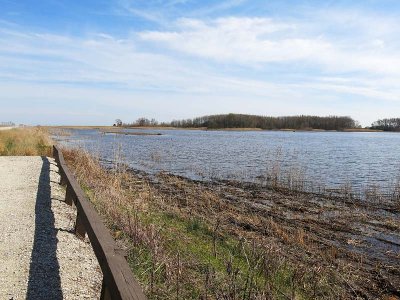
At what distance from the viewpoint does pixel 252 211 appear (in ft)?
39.3

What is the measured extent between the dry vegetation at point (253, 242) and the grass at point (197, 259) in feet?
0.06

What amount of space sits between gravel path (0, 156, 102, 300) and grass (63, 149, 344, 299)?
691 mm

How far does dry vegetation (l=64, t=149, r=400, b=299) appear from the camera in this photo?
522 centimetres

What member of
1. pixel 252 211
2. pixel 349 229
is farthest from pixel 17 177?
pixel 349 229

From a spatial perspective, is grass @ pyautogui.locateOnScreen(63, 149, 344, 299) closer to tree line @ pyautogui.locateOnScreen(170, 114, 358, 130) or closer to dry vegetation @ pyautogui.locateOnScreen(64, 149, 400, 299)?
dry vegetation @ pyautogui.locateOnScreen(64, 149, 400, 299)

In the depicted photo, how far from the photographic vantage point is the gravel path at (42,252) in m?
4.30

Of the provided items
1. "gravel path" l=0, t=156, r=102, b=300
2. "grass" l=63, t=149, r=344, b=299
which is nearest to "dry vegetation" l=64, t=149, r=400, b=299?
"grass" l=63, t=149, r=344, b=299

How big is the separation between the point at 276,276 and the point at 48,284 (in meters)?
3.51

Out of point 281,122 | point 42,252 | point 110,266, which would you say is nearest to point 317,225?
point 42,252

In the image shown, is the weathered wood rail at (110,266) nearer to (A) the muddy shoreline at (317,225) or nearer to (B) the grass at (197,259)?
(B) the grass at (197,259)

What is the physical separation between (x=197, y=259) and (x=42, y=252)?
93.8 inches

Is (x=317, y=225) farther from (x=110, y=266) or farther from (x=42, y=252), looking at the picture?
(x=110, y=266)

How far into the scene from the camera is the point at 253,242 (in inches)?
252

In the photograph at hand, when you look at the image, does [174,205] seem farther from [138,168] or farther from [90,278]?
[138,168]
